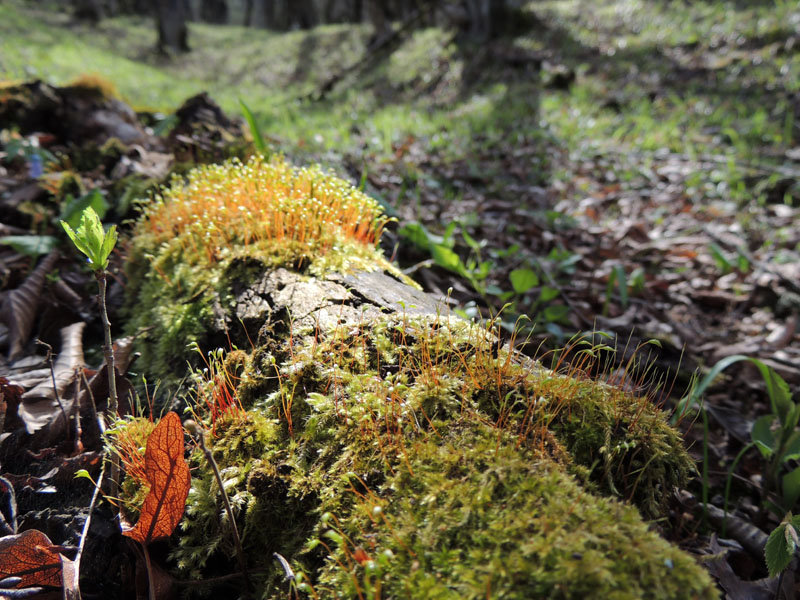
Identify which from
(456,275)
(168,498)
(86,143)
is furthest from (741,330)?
(86,143)

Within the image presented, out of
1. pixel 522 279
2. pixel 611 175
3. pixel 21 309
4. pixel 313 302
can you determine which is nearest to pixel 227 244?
pixel 313 302

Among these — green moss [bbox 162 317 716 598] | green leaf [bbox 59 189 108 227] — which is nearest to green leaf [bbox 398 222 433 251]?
green moss [bbox 162 317 716 598]

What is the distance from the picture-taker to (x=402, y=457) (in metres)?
1.37

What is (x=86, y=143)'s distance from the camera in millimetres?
4586

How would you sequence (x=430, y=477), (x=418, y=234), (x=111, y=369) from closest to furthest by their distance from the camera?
(x=430, y=477) → (x=111, y=369) → (x=418, y=234)

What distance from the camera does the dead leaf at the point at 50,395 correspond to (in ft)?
6.59

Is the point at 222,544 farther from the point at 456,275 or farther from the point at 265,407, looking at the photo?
the point at 456,275

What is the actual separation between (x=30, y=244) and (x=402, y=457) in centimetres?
307

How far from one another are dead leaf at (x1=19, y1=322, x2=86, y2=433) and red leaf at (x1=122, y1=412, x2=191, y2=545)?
915 millimetres

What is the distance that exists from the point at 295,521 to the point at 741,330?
12.9 ft

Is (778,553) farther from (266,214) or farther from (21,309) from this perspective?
(21,309)

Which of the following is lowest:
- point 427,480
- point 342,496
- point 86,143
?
point 342,496

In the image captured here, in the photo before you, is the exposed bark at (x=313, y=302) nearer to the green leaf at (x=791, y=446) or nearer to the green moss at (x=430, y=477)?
the green moss at (x=430, y=477)

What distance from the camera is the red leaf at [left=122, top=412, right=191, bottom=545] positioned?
1.36 metres
